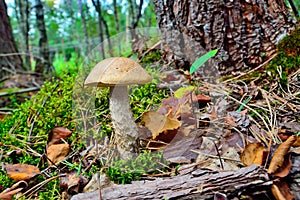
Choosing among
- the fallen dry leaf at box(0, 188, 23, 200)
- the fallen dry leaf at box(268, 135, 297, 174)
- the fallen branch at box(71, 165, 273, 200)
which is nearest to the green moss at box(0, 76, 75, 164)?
the fallen dry leaf at box(0, 188, 23, 200)

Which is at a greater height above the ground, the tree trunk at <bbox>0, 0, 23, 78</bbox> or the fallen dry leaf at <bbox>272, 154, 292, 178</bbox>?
the tree trunk at <bbox>0, 0, 23, 78</bbox>

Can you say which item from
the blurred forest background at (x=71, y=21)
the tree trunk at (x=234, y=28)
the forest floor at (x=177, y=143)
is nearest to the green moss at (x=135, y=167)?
the forest floor at (x=177, y=143)

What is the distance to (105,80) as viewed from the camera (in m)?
1.21

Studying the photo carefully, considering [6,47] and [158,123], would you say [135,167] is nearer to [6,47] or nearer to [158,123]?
[158,123]

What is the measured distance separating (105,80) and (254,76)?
1.15 m

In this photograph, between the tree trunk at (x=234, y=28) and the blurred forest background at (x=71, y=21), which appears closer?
the tree trunk at (x=234, y=28)

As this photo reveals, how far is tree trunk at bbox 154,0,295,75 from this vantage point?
5.89ft

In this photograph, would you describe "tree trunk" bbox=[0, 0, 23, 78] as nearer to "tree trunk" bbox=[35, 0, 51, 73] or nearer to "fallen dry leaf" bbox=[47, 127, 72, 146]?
"tree trunk" bbox=[35, 0, 51, 73]

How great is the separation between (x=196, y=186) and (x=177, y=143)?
1.23ft

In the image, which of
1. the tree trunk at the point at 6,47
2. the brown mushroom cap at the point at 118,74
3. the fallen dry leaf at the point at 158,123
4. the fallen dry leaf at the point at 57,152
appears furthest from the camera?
the tree trunk at the point at 6,47

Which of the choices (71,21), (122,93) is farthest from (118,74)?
(71,21)

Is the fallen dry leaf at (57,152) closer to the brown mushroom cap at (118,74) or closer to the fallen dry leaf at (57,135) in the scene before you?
the fallen dry leaf at (57,135)

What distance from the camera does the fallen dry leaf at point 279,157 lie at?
99 cm

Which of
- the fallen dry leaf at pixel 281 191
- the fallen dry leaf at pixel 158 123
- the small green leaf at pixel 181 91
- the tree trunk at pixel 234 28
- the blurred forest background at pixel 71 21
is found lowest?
the fallen dry leaf at pixel 281 191
